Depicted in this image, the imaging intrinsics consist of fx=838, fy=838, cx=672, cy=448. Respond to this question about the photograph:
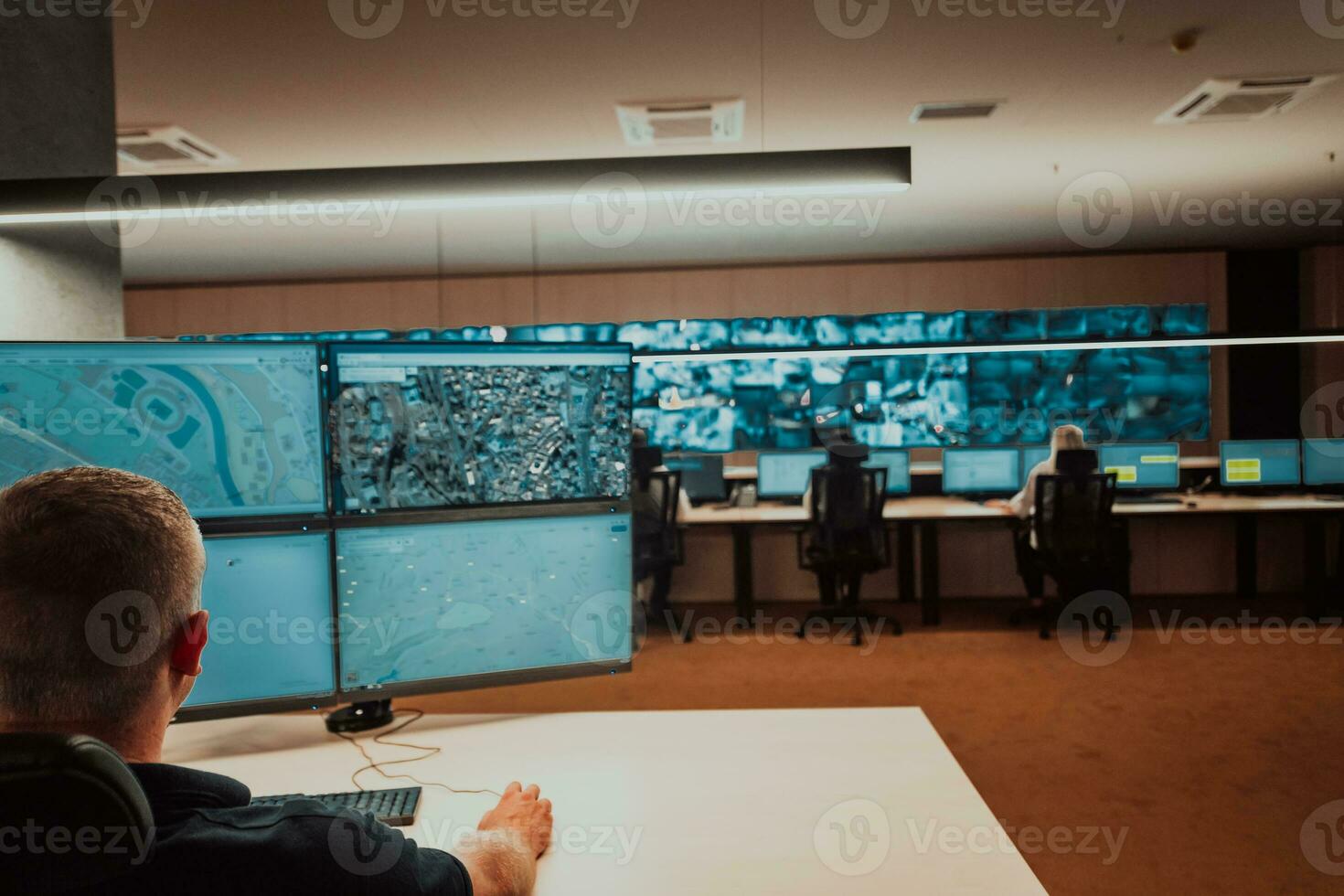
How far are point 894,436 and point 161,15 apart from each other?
583 centimetres

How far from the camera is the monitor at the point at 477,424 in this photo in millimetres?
1628

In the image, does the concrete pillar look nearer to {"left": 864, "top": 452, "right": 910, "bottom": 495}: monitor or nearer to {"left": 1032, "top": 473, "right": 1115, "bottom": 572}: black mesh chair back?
{"left": 1032, "top": 473, "right": 1115, "bottom": 572}: black mesh chair back

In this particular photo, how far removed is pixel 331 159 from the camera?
4676mm

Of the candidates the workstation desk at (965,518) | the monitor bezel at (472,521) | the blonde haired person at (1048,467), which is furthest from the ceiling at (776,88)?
the monitor bezel at (472,521)

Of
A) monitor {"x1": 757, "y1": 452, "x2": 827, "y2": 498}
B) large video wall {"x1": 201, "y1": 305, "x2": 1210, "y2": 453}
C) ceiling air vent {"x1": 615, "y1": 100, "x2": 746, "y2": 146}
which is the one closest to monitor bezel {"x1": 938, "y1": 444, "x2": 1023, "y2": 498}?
large video wall {"x1": 201, "y1": 305, "x2": 1210, "y2": 453}

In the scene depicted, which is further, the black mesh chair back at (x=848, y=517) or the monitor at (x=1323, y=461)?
the monitor at (x=1323, y=461)

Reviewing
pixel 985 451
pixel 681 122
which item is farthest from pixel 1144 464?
pixel 681 122

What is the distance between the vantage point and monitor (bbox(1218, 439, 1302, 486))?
5977 mm

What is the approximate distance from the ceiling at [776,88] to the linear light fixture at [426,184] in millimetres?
1713

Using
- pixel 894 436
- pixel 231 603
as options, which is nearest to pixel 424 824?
pixel 231 603

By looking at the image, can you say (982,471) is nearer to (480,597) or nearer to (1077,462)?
(1077,462)

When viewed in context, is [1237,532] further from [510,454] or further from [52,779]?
[52,779]

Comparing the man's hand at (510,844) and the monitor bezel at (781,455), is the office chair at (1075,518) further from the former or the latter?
the man's hand at (510,844)

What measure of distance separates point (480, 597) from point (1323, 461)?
6525 mm
